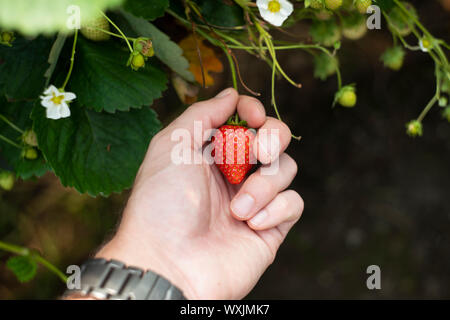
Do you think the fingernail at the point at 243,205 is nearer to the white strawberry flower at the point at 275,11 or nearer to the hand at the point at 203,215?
the hand at the point at 203,215

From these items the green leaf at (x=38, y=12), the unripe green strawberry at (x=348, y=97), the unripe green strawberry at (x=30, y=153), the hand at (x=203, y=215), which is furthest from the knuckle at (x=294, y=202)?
the green leaf at (x=38, y=12)

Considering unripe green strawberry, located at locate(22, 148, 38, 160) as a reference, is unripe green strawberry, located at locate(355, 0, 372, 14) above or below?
above

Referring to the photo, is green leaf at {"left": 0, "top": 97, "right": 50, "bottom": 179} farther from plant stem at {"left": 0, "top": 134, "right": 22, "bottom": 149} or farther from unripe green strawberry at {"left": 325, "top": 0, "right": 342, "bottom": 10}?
unripe green strawberry at {"left": 325, "top": 0, "right": 342, "bottom": 10}

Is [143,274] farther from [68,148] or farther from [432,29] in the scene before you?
[432,29]

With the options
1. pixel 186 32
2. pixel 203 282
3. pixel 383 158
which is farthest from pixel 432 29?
pixel 203 282

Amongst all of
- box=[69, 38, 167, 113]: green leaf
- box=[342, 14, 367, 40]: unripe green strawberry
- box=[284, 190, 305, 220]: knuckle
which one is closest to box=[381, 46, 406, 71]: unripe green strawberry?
box=[342, 14, 367, 40]: unripe green strawberry
